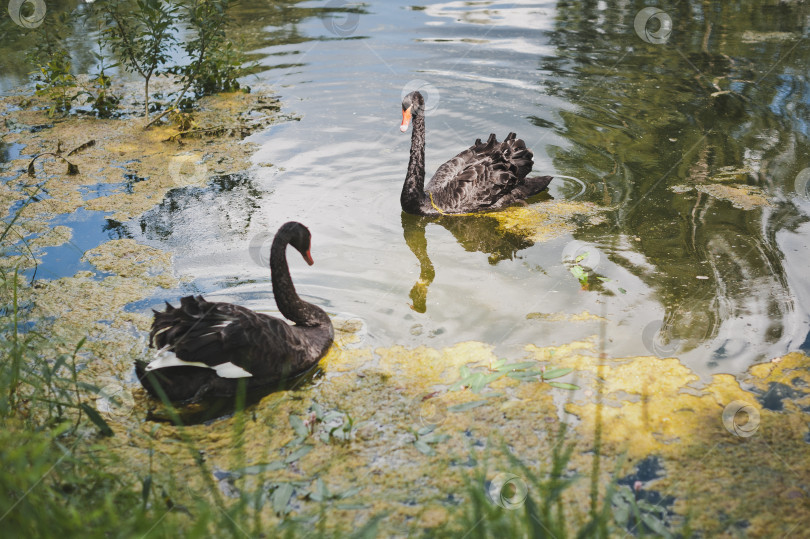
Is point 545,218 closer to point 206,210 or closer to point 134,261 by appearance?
point 206,210

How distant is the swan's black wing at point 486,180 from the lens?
5.63 metres

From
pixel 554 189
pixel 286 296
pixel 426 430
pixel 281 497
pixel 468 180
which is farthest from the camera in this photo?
pixel 554 189

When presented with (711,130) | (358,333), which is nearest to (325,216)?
(358,333)

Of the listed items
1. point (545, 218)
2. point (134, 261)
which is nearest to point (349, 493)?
point (134, 261)

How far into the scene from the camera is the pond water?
4160 millimetres

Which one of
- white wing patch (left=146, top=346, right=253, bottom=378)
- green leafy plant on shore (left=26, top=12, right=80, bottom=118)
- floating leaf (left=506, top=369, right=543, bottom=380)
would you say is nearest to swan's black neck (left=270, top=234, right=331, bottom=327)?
white wing patch (left=146, top=346, right=253, bottom=378)

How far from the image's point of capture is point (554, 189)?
19.8 ft

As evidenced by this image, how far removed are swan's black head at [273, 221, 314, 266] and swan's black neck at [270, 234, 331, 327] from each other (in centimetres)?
1

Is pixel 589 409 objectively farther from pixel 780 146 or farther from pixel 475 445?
pixel 780 146

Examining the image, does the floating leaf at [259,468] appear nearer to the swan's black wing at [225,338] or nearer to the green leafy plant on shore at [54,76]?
the swan's black wing at [225,338]

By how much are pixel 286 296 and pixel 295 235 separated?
32 cm

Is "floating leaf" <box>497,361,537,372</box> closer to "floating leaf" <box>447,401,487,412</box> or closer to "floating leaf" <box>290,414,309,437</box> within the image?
"floating leaf" <box>447,401,487,412</box>

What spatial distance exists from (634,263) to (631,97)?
3454mm

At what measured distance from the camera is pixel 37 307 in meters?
4.18
